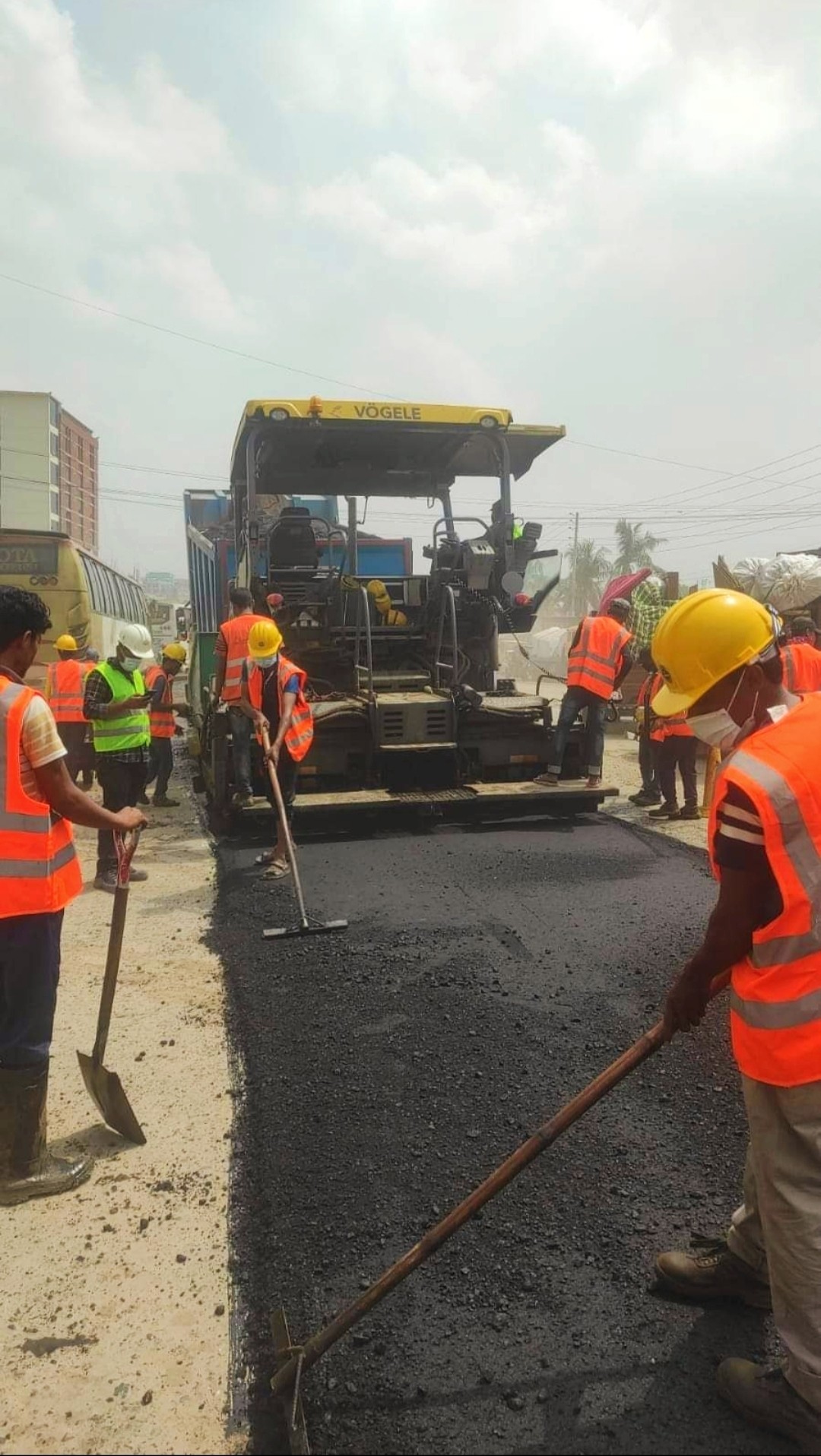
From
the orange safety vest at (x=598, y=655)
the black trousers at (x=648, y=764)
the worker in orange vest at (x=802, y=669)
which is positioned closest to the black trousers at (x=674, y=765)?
the black trousers at (x=648, y=764)

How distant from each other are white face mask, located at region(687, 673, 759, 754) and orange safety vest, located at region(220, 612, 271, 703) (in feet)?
13.6

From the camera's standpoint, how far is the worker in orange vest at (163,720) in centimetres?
760

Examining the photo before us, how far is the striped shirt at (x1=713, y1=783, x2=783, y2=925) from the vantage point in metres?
1.55

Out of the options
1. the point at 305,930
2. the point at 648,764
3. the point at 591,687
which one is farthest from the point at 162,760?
the point at 648,764

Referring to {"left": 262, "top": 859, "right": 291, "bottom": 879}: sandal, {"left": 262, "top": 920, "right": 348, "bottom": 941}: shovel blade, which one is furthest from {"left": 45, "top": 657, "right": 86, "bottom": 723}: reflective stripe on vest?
{"left": 262, "top": 920, "right": 348, "bottom": 941}: shovel blade

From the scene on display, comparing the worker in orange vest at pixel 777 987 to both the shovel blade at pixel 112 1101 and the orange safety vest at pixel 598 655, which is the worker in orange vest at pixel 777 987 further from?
the orange safety vest at pixel 598 655

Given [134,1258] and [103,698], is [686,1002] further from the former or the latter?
[103,698]

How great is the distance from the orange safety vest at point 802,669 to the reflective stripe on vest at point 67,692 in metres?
4.68

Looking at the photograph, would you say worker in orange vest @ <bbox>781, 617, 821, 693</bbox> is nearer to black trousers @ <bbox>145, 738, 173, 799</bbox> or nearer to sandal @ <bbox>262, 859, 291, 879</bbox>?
sandal @ <bbox>262, 859, 291, 879</bbox>

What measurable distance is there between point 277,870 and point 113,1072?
2.58 metres

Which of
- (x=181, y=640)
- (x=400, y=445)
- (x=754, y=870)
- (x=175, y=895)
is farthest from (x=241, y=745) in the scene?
(x=181, y=640)

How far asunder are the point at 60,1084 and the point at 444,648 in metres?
4.58

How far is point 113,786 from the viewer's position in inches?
214

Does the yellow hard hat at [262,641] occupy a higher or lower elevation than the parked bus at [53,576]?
lower
